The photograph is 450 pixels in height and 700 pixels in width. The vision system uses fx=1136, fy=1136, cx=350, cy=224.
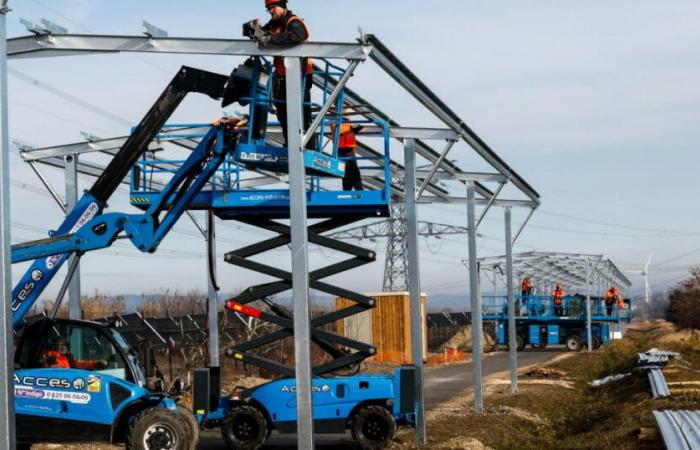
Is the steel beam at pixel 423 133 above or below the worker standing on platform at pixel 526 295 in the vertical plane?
above

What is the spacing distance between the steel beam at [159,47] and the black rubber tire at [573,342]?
144 ft

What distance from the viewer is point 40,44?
13.5m

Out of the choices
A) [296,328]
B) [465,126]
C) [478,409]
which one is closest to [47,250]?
[296,328]

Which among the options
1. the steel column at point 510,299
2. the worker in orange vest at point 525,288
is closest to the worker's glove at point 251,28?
the steel column at point 510,299

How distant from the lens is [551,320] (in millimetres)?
56188

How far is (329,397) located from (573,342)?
130ft

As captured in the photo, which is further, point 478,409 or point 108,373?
point 478,409

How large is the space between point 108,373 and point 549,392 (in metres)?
15.4

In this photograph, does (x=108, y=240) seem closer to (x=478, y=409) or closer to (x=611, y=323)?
(x=478, y=409)

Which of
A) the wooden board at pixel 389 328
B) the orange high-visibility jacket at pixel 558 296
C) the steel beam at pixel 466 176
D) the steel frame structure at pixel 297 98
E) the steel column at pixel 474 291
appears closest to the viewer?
the steel frame structure at pixel 297 98

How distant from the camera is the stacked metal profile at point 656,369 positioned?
22.3 m

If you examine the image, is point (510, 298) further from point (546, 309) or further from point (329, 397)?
point (546, 309)

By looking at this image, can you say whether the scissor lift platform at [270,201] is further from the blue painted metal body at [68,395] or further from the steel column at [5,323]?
the steel column at [5,323]

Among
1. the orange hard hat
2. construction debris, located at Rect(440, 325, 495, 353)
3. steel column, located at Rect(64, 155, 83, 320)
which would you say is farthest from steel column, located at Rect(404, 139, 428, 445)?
construction debris, located at Rect(440, 325, 495, 353)
